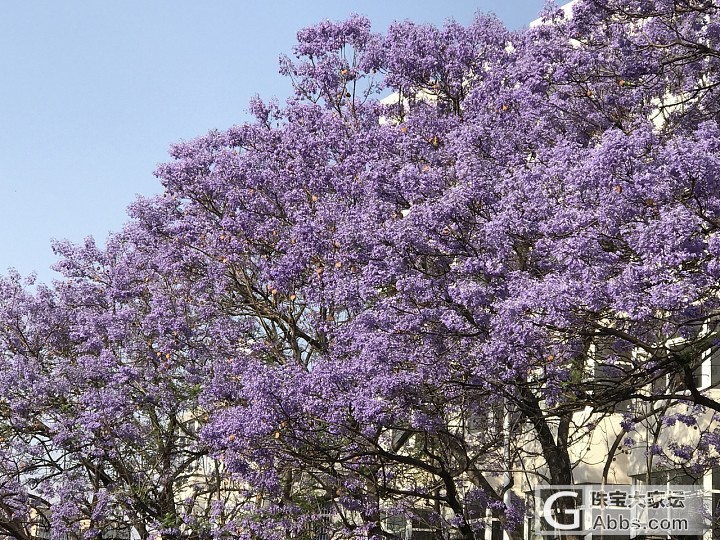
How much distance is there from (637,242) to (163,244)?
8.55 meters

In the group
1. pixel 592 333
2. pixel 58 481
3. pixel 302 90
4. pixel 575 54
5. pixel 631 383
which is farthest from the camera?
pixel 58 481

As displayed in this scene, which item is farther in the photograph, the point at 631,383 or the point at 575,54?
the point at 575,54

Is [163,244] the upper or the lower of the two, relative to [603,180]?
upper

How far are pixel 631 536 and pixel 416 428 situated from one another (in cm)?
409

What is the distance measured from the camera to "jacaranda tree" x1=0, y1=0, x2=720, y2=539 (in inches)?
358

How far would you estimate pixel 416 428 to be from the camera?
11203 millimetres

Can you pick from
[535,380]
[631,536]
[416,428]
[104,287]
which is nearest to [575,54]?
[535,380]

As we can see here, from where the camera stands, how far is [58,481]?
16703 mm

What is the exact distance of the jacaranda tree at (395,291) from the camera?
A: 358 inches

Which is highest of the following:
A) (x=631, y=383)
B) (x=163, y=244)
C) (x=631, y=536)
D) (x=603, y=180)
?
(x=163, y=244)

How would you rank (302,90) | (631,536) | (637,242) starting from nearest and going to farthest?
1. (637,242)
2. (631,536)
3. (302,90)

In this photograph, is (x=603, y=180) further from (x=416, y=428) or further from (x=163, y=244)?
(x=163, y=244)

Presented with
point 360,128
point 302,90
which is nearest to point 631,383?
point 360,128

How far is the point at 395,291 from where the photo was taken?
11.4 meters
